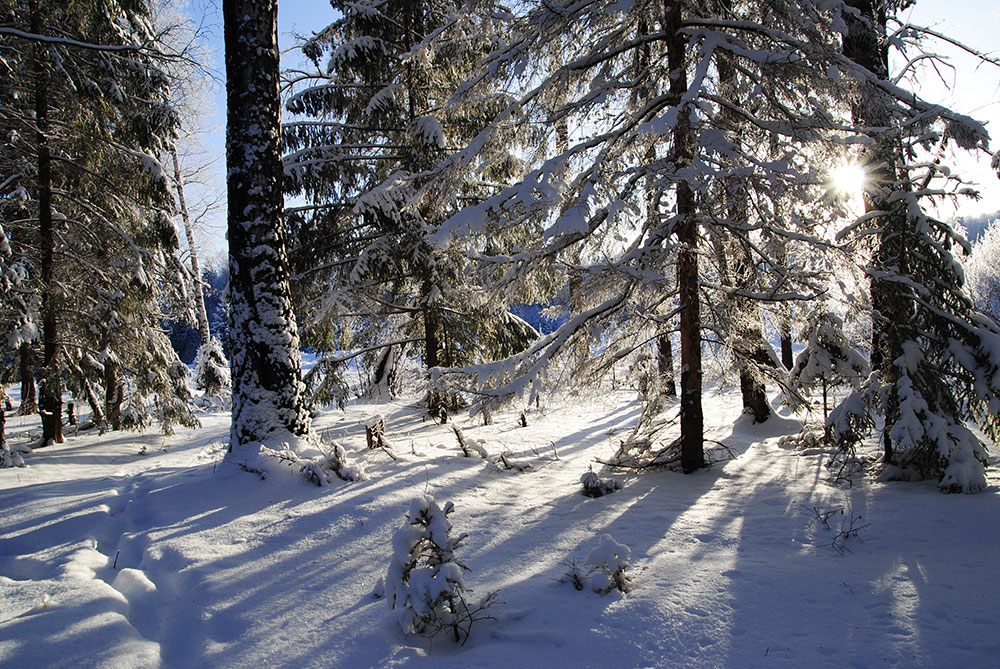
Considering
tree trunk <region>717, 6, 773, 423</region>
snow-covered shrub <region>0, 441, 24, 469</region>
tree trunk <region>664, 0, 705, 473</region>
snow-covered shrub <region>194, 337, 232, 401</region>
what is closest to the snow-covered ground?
tree trunk <region>664, 0, 705, 473</region>

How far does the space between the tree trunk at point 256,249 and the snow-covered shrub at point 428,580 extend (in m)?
3.33

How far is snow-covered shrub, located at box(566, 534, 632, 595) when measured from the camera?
2.90m

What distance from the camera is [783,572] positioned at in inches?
125

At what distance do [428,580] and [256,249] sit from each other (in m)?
4.28

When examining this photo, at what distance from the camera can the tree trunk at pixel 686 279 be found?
5520 millimetres

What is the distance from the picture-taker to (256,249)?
5402 millimetres

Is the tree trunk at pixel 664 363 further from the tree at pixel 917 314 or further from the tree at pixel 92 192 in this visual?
the tree at pixel 92 192

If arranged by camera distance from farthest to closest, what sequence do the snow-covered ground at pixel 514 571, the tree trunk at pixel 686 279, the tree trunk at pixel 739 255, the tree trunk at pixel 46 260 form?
the tree trunk at pixel 46 260 < the tree trunk at pixel 686 279 < the tree trunk at pixel 739 255 < the snow-covered ground at pixel 514 571

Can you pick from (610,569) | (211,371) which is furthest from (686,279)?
(211,371)

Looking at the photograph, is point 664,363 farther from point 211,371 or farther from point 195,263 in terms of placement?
point 195,263

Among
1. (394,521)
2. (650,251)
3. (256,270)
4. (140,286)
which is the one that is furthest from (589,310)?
(140,286)

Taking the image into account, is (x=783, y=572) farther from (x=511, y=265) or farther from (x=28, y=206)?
(x=28, y=206)

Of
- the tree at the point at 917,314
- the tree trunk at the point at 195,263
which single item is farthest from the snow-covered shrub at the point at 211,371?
the tree at the point at 917,314

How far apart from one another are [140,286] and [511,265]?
7.81 metres
